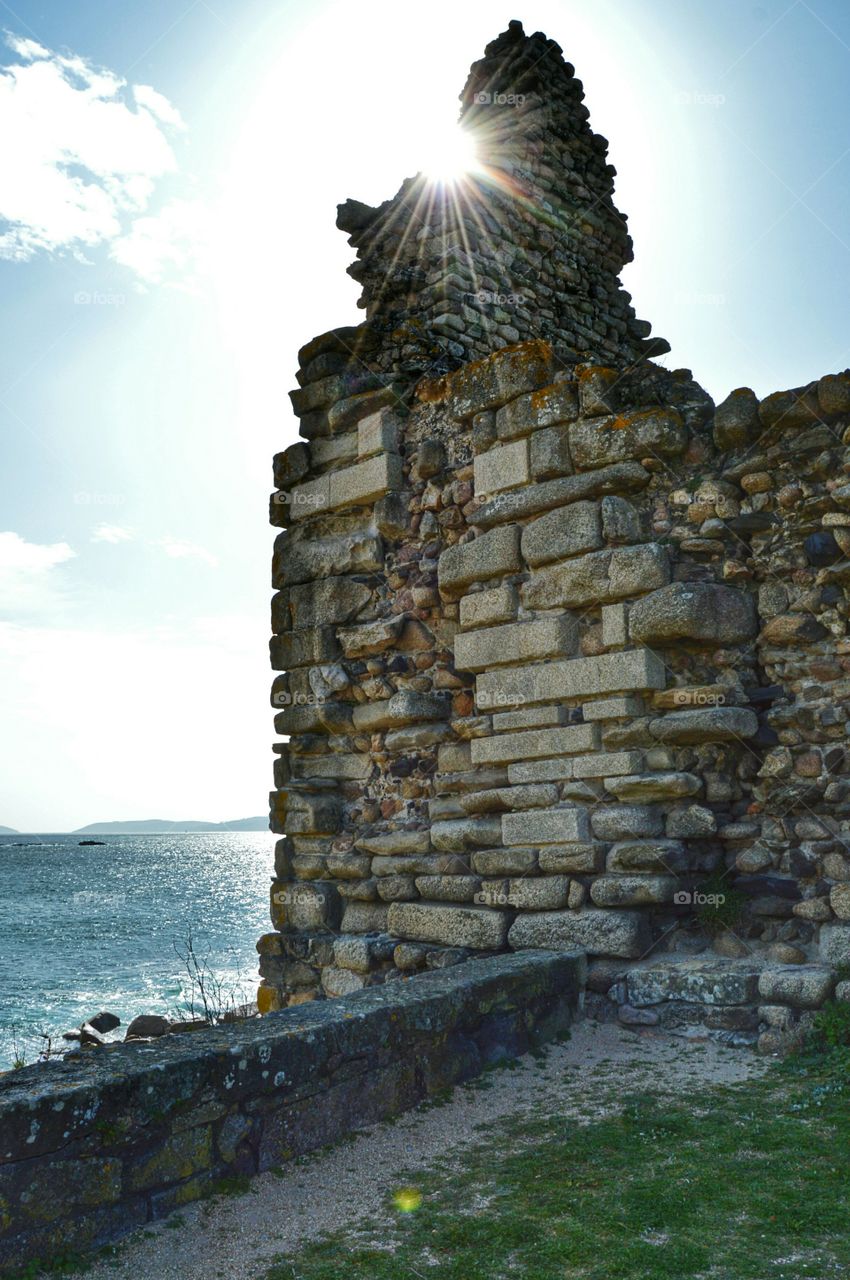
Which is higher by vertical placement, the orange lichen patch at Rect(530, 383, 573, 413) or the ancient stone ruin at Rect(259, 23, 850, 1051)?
the orange lichen patch at Rect(530, 383, 573, 413)

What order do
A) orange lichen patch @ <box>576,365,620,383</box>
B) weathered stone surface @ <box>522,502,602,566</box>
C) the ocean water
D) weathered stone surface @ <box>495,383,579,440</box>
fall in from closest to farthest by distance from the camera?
weathered stone surface @ <box>522,502,602,566</box> → orange lichen patch @ <box>576,365,620,383</box> → weathered stone surface @ <box>495,383,579,440</box> → the ocean water

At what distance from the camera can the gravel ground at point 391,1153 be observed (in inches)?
123

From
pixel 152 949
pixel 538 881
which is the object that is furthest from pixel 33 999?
pixel 538 881

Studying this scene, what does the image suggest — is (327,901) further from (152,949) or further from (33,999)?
(152,949)

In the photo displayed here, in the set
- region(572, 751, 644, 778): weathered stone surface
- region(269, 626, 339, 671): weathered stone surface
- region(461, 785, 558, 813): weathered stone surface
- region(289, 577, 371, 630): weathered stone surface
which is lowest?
region(461, 785, 558, 813): weathered stone surface

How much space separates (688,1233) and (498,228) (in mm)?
7330

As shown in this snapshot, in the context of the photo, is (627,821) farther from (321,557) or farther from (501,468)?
(321,557)

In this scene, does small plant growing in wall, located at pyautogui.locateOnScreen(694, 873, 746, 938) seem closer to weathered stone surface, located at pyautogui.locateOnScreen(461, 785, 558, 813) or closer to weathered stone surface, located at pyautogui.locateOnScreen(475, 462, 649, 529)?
weathered stone surface, located at pyautogui.locateOnScreen(461, 785, 558, 813)

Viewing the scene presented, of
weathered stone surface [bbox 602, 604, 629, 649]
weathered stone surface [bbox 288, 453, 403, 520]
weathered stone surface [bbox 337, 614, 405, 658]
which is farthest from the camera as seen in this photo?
weathered stone surface [bbox 288, 453, 403, 520]

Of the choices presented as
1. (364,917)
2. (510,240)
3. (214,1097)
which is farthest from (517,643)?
(510,240)

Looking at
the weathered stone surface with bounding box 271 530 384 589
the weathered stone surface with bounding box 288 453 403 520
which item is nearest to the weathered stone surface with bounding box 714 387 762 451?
the weathered stone surface with bounding box 288 453 403 520

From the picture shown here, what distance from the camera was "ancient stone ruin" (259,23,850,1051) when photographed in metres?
5.50

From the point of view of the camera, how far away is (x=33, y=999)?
22.0m

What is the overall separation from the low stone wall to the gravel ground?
9 centimetres
